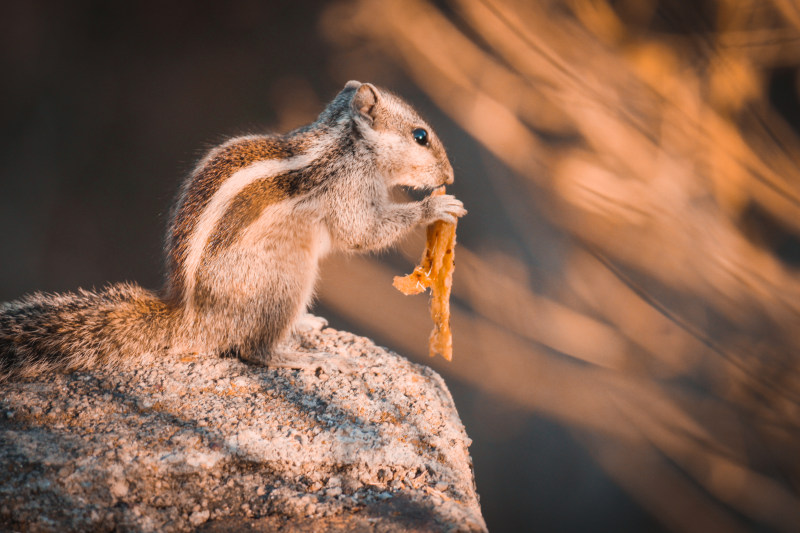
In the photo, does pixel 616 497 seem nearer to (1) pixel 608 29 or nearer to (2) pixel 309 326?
(2) pixel 309 326

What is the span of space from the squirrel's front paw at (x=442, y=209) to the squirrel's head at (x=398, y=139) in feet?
0.56

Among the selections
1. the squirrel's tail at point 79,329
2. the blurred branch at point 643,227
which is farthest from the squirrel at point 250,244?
the blurred branch at point 643,227

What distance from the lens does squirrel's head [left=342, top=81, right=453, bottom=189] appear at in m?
1.97

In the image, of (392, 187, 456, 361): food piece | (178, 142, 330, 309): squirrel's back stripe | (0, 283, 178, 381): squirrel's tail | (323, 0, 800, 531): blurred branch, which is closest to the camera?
(0, 283, 178, 381): squirrel's tail

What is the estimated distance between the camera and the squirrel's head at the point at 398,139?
1968mm

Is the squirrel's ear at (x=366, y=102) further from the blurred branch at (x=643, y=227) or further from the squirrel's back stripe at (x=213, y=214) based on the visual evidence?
the blurred branch at (x=643, y=227)

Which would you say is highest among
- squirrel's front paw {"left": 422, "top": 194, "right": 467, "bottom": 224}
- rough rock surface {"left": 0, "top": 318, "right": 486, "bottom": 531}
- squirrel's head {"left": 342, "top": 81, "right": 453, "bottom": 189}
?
squirrel's head {"left": 342, "top": 81, "right": 453, "bottom": 189}

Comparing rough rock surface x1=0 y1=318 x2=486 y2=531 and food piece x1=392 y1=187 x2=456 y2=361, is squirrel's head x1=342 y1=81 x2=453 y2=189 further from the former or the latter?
rough rock surface x1=0 y1=318 x2=486 y2=531

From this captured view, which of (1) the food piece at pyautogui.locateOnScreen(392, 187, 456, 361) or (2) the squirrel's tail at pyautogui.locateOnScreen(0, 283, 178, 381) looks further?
(1) the food piece at pyautogui.locateOnScreen(392, 187, 456, 361)

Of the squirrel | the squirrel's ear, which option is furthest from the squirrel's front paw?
the squirrel's ear

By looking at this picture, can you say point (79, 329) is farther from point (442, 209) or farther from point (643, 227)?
point (643, 227)

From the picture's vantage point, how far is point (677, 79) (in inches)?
108

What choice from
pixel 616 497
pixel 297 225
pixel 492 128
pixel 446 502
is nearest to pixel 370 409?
pixel 446 502

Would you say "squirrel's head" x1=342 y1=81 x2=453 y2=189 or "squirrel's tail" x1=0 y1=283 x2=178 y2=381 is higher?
"squirrel's head" x1=342 y1=81 x2=453 y2=189
